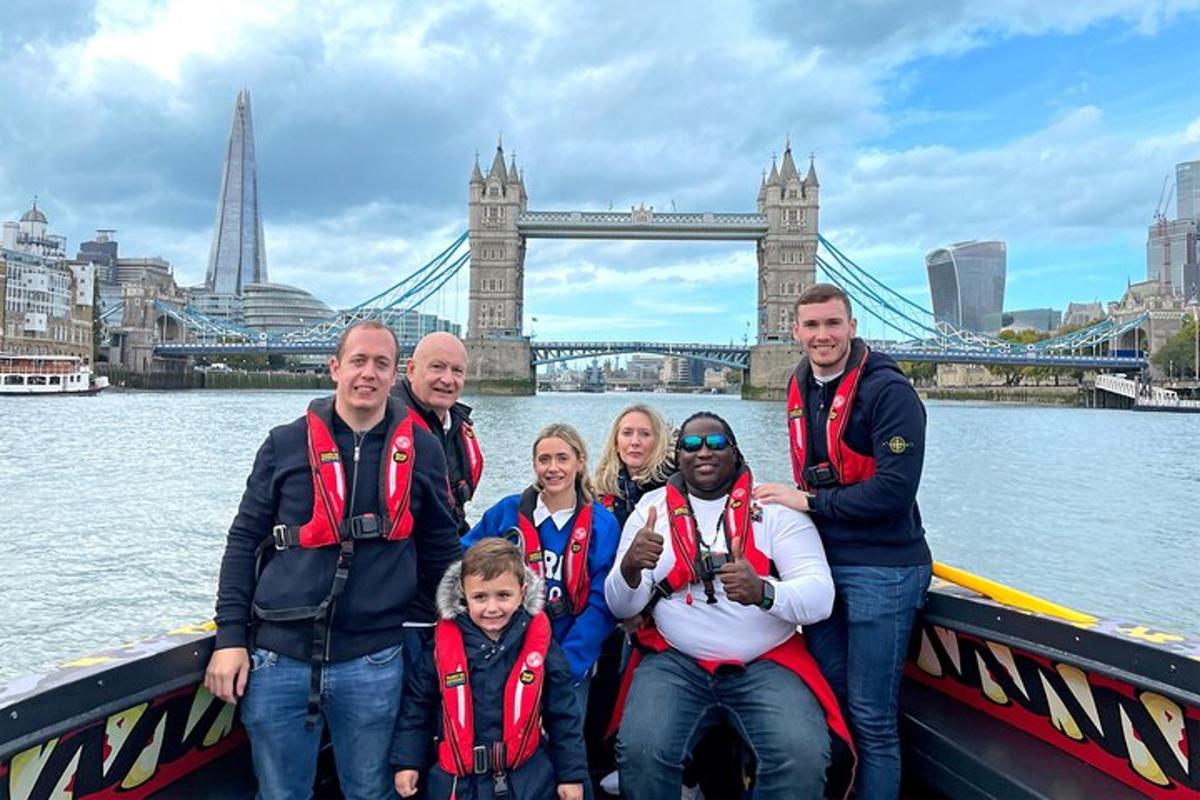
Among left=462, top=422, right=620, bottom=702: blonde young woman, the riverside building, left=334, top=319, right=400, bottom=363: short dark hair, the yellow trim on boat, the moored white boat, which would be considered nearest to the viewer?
left=334, top=319, right=400, bottom=363: short dark hair

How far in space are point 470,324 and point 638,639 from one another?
184 feet

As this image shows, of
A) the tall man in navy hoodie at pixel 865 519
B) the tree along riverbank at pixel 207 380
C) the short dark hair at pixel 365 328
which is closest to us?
the short dark hair at pixel 365 328

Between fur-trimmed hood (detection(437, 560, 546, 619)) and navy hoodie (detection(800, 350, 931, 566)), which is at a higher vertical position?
navy hoodie (detection(800, 350, 931, 566))

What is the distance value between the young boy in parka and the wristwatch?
1.62 ft

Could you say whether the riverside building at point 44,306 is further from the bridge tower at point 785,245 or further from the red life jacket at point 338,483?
the red life jacket at point 338,483

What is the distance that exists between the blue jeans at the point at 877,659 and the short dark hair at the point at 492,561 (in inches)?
34.1

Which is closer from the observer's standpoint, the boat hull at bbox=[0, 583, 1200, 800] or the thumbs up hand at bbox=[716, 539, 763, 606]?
the boat hull at bbox=[0, 583, 1200, 800]

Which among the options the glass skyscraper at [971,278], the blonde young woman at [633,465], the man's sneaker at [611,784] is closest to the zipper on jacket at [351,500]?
the man's sneaker at [611,784]

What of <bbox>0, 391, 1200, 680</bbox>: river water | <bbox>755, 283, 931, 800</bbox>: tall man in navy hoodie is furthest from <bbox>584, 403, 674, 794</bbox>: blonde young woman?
<bbox>0, 391, 1200, 680</bbox>: river water

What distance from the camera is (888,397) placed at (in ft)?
7.65

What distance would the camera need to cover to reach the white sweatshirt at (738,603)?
2.27 meters

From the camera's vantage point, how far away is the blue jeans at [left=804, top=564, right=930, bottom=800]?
233 centimetres

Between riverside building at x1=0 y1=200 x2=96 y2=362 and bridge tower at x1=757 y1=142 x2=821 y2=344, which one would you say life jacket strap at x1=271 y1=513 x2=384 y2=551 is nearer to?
riverside building at x1=0 y1=200 x2=96 y2=362

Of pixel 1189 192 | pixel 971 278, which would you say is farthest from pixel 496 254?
pixel 1189 192
